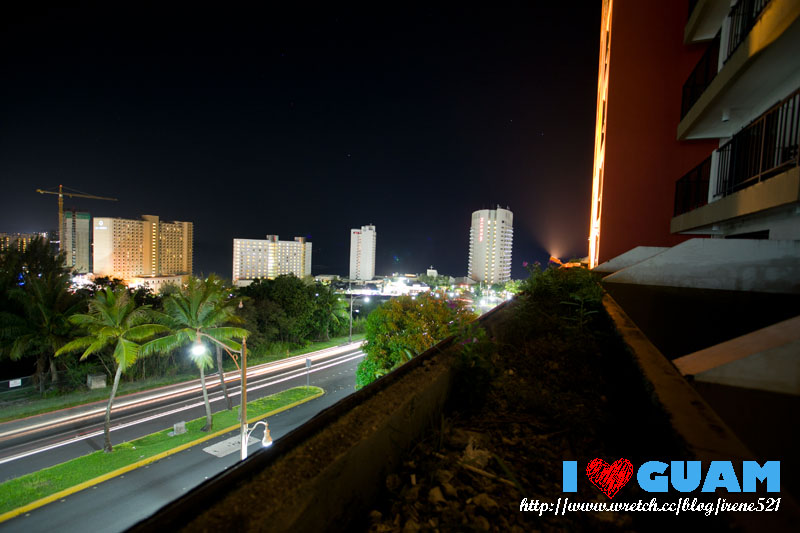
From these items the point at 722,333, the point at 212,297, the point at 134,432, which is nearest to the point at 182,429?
the point at 134,432

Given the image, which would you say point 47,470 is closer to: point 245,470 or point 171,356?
point 171,356

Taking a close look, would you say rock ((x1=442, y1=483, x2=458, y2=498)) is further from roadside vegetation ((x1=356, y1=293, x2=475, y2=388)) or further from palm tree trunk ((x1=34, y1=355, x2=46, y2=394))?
palm tree trunk ((x1=34, y1=355, x2=46, y2=394))

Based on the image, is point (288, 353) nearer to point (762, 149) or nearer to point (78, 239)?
point (762, 149)

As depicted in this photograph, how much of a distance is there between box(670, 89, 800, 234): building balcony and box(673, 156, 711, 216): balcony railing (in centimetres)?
8

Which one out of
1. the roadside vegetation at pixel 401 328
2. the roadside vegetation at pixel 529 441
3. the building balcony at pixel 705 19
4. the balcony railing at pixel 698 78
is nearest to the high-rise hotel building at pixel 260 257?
the roadside vegetation at pixel 401 328

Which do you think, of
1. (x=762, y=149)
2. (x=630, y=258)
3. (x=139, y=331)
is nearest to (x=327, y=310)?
(x=139, y=331)

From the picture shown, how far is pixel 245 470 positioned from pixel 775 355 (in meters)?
3.26

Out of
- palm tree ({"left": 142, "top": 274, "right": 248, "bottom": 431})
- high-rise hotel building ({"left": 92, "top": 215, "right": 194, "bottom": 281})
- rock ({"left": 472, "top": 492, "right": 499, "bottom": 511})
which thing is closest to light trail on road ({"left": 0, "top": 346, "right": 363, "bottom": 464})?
palm tree ({"left": 142, "top": 274, "right": 248, "bottom": 431})

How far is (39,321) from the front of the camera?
17.7m

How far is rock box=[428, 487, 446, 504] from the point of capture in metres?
1.72

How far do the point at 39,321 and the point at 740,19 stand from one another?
28.6 metres

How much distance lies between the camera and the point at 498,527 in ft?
5.13

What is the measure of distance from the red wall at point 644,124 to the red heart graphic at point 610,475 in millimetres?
12808

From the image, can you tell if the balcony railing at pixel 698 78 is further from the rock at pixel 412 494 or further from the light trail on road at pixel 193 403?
the light trail on road at pixel 193 403
